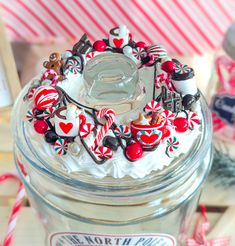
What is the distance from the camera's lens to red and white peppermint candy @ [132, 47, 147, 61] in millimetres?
507

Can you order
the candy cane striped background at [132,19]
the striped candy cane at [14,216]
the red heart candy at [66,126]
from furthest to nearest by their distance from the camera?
the candy cane striped background at [132,19] → the striped candy cane at [14,216] → the red heart candy at [66,126]

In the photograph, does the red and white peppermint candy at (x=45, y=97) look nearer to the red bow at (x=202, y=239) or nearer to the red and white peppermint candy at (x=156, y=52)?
the red and white peppermint candy at (x=156, y=52)

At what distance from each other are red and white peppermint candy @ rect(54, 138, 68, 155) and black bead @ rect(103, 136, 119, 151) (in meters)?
0.03

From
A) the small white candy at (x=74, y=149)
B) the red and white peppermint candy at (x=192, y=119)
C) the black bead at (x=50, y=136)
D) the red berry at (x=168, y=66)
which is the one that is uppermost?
the red berry at (x=168, y=66)

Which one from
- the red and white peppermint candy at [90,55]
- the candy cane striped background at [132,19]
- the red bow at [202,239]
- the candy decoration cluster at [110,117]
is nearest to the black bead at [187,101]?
the candy decoration cluster at [110,117]

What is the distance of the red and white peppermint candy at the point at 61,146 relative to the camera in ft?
1.46

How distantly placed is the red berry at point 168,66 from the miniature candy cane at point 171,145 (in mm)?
68

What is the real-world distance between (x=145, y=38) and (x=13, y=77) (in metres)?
0.27

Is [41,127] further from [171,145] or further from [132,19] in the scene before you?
[132,19]

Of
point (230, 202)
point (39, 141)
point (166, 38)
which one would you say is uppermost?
point (39, 141)

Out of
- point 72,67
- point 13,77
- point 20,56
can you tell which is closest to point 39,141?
point 72,67

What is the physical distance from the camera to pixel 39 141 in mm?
477

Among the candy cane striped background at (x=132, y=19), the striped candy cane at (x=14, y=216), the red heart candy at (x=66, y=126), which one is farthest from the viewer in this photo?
the candy cane striped background at (x=132, y=19)

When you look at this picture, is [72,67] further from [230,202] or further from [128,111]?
[230,202]
